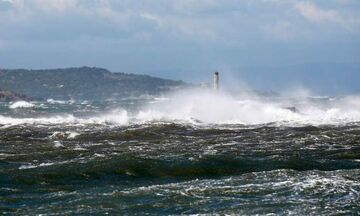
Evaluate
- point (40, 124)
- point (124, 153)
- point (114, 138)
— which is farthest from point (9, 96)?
point (124, 153)

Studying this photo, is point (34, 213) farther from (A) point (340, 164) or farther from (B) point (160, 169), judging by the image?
(A) point (340, 164)

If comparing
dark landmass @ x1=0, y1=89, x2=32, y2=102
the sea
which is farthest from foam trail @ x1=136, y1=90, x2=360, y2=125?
dark landmass @ x1=0, y1=89, x2=32, y2=102

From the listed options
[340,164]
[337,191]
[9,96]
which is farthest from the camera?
[9,96]

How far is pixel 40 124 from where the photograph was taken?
63031mm

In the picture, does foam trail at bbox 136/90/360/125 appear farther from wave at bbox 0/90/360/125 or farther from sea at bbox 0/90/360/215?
sea at bbox 0/90/360/215

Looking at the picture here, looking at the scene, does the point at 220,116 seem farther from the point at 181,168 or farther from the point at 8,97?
the point at 8,97

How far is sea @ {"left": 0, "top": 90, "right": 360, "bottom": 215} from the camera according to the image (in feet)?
90.0

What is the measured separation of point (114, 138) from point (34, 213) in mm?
24525

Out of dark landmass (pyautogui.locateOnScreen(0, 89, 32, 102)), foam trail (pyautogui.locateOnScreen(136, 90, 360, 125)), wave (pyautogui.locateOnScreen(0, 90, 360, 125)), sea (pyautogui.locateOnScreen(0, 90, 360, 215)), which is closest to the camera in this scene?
sea (pyautogui.locateOnScreen(0, 90, 360, 215))

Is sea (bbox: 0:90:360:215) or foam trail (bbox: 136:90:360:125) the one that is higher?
foam trail (bbox: 136:90:360:125)

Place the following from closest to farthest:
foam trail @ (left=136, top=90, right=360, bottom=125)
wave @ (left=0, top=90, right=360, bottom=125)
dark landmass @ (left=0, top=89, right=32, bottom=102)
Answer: wave @ (left=0, top=90, right=360, bottom=125)
foam trail @ (left=136, top=90, right=360, bottom=125)
dark landmass @ (left=0, top=89, right=32, bottom=102)

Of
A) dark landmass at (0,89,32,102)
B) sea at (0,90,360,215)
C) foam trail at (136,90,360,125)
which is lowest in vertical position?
sea at (0,90,360,215)

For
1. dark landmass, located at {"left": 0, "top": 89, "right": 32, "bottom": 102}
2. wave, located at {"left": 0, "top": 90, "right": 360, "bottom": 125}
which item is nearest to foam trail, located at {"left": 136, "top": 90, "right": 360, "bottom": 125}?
wave, located at {"left": 0, "top": 90, "right": 360, "bottom": 125}

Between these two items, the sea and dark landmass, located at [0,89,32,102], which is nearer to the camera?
the sea
